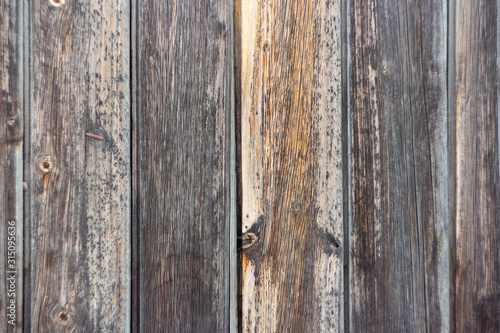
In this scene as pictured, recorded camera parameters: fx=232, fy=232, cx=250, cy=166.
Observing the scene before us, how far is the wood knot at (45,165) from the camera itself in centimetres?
52

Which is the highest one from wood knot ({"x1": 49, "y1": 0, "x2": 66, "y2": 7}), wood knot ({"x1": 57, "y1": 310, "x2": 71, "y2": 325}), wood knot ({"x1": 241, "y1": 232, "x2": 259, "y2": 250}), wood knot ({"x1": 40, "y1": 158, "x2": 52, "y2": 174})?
wood knot ({"x1": 49, "y1": 0, "x2": 66, "y2": 7})

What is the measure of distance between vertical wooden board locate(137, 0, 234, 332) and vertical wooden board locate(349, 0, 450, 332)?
0.33 m

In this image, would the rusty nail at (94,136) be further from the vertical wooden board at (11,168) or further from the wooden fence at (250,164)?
the vertical wooden board at (11,168)

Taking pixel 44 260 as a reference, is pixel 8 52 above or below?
above

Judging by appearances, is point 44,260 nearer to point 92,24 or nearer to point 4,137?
point 4,137

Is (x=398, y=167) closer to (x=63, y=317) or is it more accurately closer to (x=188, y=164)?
(x=188, y=164)

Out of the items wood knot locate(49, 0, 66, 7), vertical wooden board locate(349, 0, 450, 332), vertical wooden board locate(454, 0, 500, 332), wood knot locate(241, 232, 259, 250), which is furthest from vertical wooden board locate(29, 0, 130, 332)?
vertical wooden board locate(454, 0, 500, 332)

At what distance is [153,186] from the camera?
0.56 metres

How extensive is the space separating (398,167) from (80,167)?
749 mm

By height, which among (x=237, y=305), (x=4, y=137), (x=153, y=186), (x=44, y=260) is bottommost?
(x=237, y=305)

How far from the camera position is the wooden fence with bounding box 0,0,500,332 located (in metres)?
0.53

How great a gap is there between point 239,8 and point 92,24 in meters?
0.35

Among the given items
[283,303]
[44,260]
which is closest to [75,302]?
[44,260]

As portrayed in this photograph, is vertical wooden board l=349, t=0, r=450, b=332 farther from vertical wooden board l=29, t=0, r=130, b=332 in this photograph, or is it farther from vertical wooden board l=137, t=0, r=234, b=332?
vertical wooden board l=29, t=0, r=130, b=332
